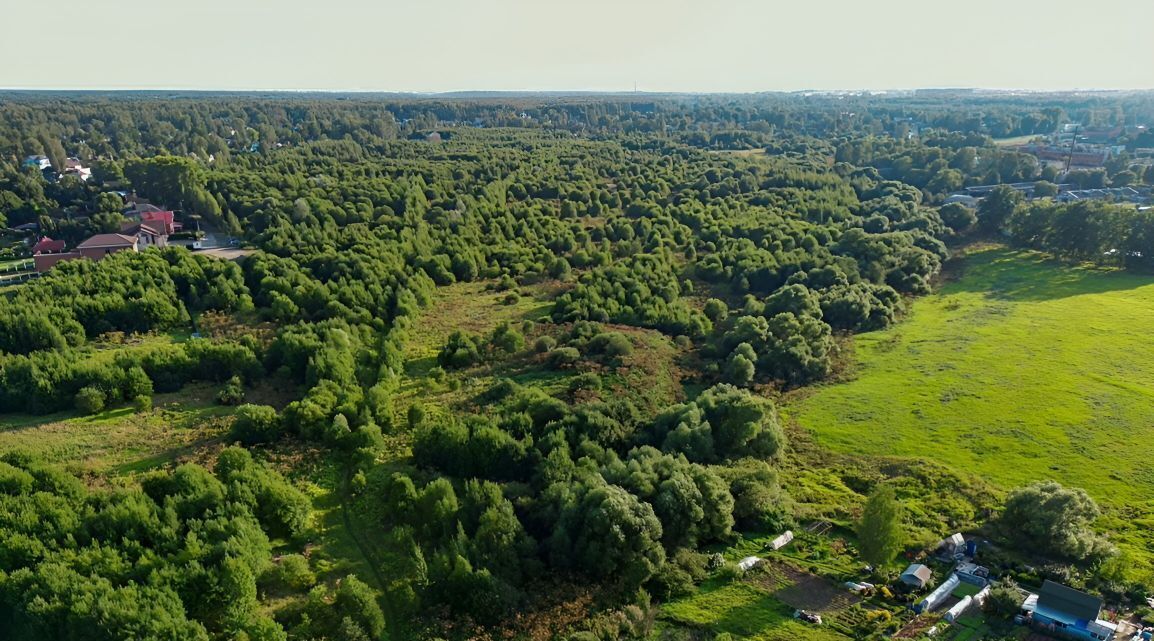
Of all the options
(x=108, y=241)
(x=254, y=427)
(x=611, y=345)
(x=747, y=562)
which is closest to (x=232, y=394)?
(x=254, y=427)

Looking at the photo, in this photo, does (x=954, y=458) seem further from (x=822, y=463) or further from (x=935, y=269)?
(x=935, y=269)

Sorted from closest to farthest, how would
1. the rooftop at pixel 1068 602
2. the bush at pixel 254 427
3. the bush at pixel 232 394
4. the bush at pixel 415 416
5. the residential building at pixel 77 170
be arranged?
the rooftop at pixel 1068 602 → the bush at pixel 254 427 → the bush at pixel 415 416 → the bush at pixel 232 394 → the residential building at pixel 77 170

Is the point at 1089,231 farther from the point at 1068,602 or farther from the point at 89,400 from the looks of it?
the point at 89,400

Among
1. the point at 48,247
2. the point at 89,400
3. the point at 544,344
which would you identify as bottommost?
the point at 89,400

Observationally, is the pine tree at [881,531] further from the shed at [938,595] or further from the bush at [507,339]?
the bush at [507,339]

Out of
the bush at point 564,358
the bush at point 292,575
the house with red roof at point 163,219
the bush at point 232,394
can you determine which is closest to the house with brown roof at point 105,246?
the house with red roof at point 163,219

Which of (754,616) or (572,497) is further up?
(572,497)
